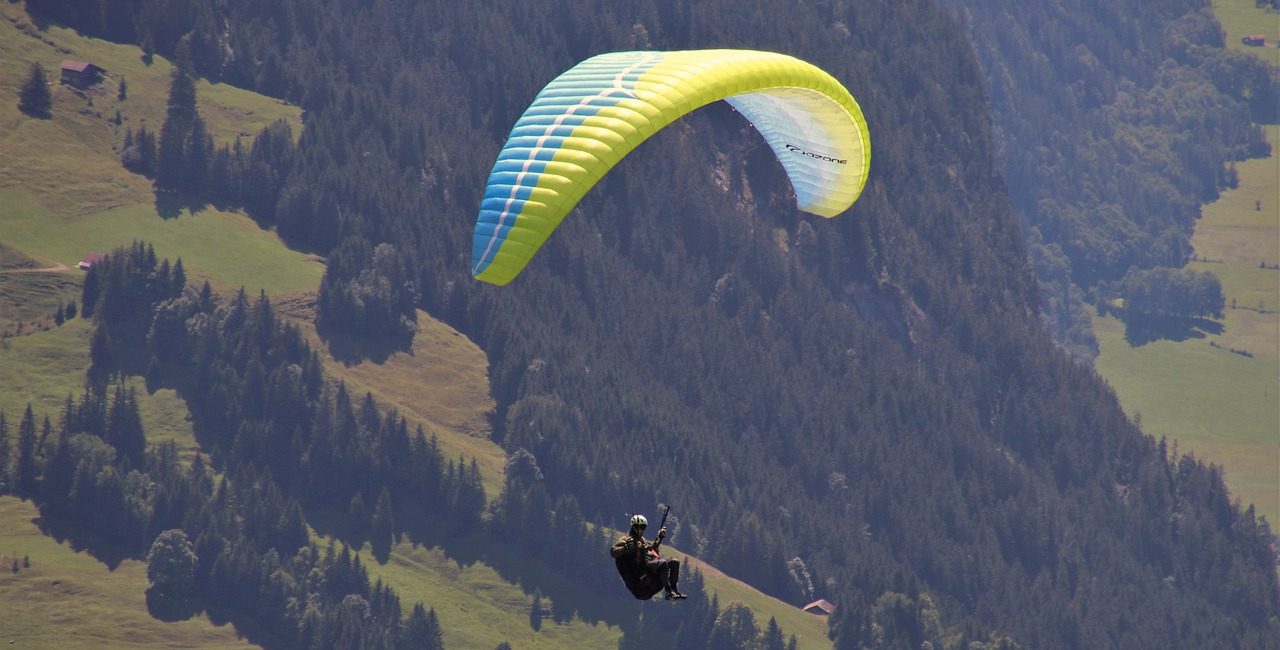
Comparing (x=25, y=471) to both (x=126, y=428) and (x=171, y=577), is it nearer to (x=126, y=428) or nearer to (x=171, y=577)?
(x=126, y=428)

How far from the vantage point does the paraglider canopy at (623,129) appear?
66812 mm

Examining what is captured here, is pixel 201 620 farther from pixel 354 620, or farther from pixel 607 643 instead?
pixel 607 643

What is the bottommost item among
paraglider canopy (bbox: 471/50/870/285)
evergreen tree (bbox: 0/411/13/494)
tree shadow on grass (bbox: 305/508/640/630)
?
tree shadow on grass (bbox: 305/508/640/630)

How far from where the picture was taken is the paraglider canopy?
6681 cm

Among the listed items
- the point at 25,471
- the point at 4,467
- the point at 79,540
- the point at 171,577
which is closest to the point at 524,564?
the point at 171,577

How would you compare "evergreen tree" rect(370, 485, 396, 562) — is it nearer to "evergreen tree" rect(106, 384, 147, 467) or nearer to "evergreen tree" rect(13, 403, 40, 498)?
"evergreen tree" rect(106, 384, 147, 467)

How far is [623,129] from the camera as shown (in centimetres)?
6869

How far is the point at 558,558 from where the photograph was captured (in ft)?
650

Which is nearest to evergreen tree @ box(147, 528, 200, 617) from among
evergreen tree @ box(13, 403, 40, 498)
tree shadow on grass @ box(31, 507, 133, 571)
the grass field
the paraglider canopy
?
the grass field

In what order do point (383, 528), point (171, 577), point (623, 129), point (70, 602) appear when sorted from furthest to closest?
point (383, 528)
point (171, 577)
point (70, 602)
point (623, 129)

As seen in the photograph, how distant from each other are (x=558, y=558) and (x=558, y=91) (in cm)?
12684

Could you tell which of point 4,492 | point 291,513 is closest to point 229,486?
point 291,513

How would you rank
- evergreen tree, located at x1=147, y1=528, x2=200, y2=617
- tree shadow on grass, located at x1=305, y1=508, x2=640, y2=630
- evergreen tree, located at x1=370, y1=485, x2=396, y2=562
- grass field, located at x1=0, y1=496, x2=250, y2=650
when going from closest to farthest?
1. grass field, located at x1=0, y1=496, x2=250, y2=650
2. evergreen tree, located at x1=147, y1=528, x2=200, y2=617
3. tree shadow on grass, located at x1=305, y1=508, x2=640, y2=630
4. evergreen tree, located at x1=370, y1=485, x2=396, y2=562

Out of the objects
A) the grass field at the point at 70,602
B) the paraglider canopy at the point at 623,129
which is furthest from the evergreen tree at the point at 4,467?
the paraglider canopy at the point at 623,129
